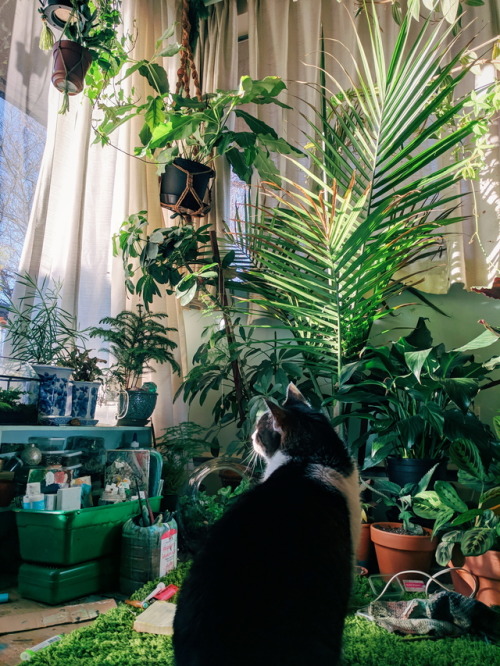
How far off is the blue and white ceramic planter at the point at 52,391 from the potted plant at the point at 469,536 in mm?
1112

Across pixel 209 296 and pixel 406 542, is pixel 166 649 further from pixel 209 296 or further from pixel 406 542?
pixel 209 296

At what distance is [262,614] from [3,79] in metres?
1.92

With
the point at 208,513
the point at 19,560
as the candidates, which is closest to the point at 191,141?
the point at 208,513

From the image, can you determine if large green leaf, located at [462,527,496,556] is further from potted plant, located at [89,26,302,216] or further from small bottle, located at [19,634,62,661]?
potted plant, located at [89,26,302,216]

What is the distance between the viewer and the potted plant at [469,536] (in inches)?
46.0

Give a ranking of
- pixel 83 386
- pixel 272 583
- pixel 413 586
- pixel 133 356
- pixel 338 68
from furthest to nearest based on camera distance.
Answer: pixel 338 68, pixel 133 356, pixel 83 386, pixel 413 586, pixel 272 583

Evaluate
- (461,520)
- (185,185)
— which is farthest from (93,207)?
(461,520)

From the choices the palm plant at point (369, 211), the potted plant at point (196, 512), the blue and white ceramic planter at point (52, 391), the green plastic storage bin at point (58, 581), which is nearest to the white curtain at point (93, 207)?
the blue and white ceramic planter at point (52, 391)

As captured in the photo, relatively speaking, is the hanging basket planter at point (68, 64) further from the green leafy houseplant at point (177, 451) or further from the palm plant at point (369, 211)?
the green leafy houseplant at point (177, 451)

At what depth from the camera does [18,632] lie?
107 centimetres

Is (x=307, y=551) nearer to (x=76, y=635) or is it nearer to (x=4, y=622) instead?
(x=76, y=635)

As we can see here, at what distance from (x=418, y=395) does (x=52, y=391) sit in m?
1.12

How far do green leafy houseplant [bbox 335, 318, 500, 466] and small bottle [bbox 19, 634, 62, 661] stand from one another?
0.98m

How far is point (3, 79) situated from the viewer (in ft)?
5.68
